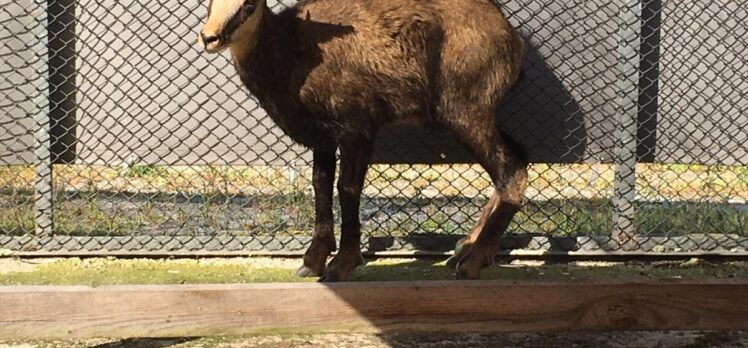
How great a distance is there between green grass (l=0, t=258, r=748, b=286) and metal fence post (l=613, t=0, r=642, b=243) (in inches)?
10.9

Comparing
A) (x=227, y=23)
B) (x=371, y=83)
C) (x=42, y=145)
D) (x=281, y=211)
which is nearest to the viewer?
(x=227, y=23)

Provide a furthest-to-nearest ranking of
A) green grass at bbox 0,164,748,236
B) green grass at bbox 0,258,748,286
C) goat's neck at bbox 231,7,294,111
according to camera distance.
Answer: green grass at bbox 0,164,748,236 → green grass at bbox 0,258,748,286 → goat's neck at bbox 231,7,294,111

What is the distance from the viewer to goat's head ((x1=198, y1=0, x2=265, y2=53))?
308 centimetres

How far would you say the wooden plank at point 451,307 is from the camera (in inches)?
116

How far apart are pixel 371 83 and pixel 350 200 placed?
0.53 metres

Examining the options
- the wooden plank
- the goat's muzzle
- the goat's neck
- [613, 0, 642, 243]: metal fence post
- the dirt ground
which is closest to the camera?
the wooden plank

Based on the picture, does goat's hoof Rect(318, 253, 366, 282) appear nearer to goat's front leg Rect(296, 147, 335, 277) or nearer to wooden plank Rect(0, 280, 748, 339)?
goat's front leg Rect(296, 147, 335, 277)

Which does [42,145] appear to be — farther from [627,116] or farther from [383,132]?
[627,116]

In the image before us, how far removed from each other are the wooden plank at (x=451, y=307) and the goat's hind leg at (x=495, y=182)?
2.14 feet

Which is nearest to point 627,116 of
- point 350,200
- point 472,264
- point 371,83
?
point 472,264

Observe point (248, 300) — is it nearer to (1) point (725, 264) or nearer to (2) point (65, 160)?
(2) point (65, 160)

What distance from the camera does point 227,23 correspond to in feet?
10.3

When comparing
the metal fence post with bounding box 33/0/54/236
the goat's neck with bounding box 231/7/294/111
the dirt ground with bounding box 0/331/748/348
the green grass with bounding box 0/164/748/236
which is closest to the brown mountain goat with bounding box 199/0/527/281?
the goat's neck with bounding box 231/7/294/111

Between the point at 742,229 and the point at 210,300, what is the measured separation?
3.30m
